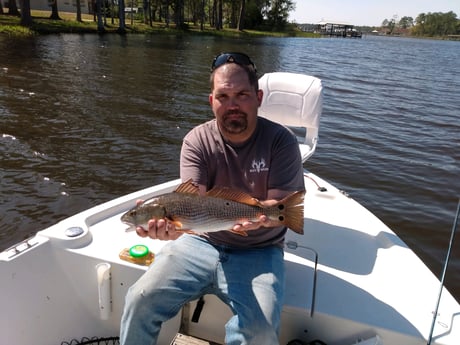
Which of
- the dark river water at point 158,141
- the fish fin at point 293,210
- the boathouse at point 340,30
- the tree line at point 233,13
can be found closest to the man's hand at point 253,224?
the fish fin at point 293,210

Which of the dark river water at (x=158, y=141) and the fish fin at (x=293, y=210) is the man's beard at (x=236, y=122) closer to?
the fish fin at (x=293, y=210)

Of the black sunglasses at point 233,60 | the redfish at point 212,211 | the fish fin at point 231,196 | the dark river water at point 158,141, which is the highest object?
the black sunglasses at point 233,60

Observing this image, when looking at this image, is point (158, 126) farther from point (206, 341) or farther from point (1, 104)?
point (206, 341)

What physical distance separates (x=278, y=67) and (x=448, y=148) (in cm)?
1752

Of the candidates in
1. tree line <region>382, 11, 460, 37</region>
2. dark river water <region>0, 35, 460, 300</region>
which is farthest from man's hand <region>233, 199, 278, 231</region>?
tree line <region>382, 11, 460, 37</region>

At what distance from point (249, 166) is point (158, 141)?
8721mm

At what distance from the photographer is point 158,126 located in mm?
12719

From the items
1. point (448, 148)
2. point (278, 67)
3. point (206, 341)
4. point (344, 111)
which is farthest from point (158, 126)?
point (278, 67)

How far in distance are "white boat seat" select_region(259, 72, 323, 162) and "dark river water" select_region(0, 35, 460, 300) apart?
11.5 ft

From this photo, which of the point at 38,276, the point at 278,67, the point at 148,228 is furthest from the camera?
the point at 278,67

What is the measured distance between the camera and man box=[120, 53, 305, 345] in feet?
8.44

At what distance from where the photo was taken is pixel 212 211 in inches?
99.8

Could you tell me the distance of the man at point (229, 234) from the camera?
101 inches

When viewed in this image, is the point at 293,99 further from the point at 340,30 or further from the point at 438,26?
the point at 438,26
